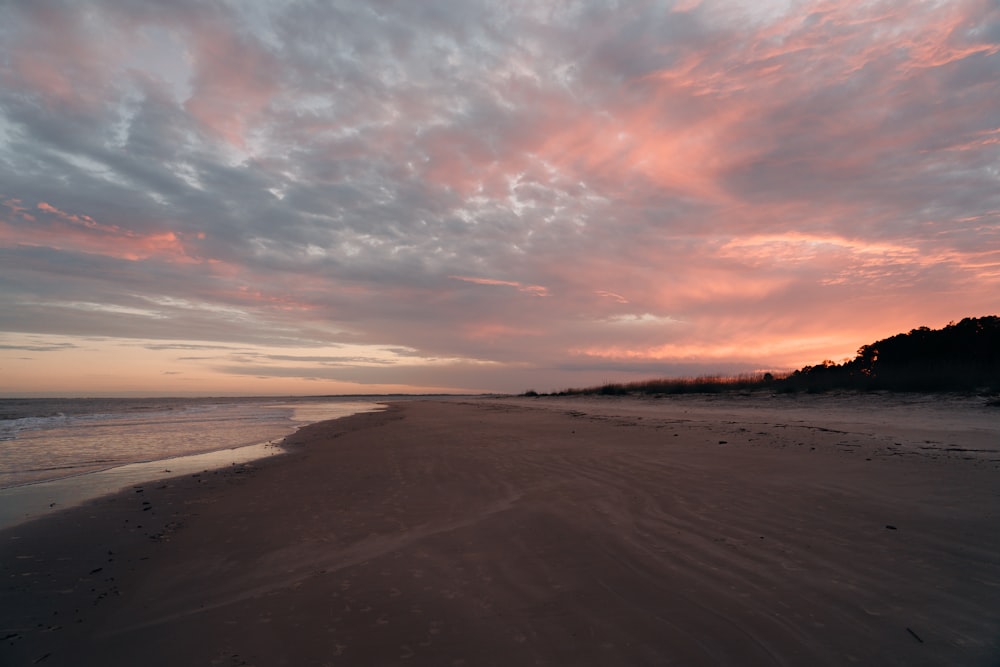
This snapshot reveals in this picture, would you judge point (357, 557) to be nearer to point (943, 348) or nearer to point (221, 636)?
point (221, 636)

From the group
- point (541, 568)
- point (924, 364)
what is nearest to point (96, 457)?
point (541, 568)

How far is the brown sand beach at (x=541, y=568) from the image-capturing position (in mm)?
3477

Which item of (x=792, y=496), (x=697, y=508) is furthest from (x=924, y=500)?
(x=697, y=508)

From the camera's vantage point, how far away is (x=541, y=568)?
480 cm

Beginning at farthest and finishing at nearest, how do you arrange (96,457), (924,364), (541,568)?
1. (924,364)
2. (96,457)
3. (541,568)

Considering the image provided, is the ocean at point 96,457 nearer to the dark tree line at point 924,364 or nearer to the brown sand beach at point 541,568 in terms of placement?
the brown sand beach at point 541,568

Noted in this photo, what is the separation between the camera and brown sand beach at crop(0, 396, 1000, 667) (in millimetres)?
3477

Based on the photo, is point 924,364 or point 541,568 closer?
point 541,568

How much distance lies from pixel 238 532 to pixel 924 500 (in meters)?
8.65

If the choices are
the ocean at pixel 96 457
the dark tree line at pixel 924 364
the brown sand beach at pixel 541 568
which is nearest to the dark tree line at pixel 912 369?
the dark tree line at pixel 924 364

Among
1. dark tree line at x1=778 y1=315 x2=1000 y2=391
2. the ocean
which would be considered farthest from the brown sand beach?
dark tree line at x1=778 y1=315 x2=1000 y2=391

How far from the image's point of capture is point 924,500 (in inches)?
244

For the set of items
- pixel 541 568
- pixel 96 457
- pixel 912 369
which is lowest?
pixel 96 457

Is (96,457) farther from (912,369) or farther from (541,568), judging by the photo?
(912,369)
